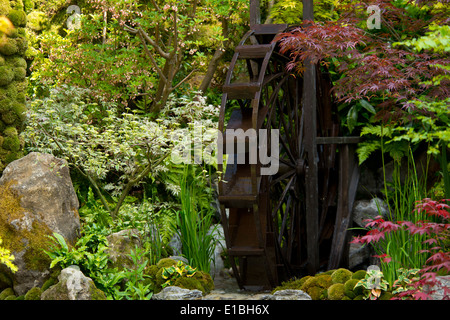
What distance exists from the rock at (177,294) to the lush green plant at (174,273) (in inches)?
7.9

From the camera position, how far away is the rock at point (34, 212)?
575 centimetres

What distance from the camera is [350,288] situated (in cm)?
530

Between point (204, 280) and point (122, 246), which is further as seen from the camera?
point (122, 246)

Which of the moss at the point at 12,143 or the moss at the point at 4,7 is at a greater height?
the moss at the point at 4,7

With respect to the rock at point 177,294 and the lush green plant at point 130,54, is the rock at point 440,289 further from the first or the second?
the lush green plant at point 130,54

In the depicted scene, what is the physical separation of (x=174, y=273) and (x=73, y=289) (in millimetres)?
1121

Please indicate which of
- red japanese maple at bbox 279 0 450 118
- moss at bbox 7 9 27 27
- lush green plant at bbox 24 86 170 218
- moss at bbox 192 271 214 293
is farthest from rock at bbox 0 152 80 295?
red japanese maple at bbox 279 0 450 118

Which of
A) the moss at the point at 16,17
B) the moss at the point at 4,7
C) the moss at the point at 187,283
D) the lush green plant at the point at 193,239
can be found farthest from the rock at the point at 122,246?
the moss at the point at 4,7

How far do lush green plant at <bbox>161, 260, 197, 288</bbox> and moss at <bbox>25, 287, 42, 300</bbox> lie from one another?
120 cm

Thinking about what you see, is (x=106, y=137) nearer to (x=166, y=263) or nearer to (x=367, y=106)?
(x=166, y=263)

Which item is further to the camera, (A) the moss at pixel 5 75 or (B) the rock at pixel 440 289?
(A) the moss at pixel 5 75

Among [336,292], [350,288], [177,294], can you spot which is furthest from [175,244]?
[350,288]

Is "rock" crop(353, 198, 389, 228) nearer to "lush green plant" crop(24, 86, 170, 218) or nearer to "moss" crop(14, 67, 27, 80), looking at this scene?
"lush green plant" crop(24, 86, 170, 218)
